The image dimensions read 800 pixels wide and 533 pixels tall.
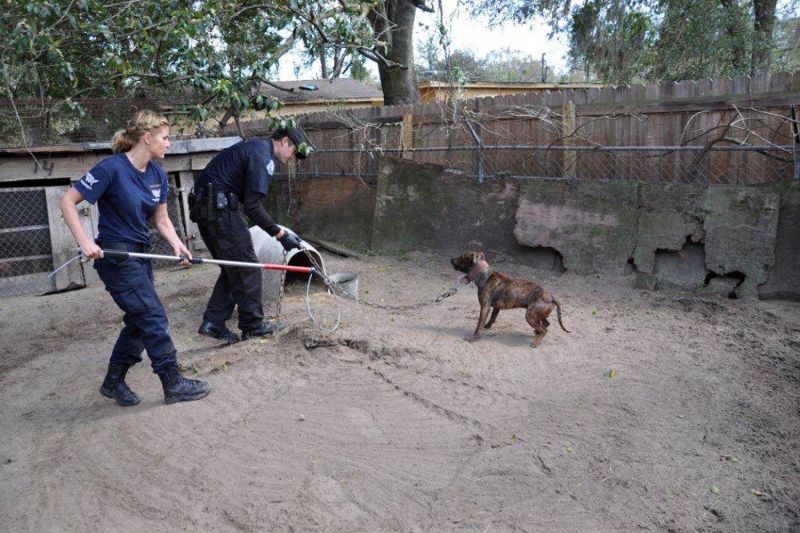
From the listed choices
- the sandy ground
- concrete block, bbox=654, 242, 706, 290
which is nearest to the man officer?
the sandy ground

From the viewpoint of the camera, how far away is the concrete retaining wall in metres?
6.56

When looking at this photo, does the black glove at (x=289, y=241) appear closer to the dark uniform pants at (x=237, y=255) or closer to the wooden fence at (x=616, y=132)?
the dark uniform pants at (x=237, y=255)

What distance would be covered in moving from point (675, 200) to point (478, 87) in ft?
48.5

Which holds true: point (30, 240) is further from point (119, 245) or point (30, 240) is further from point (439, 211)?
point (119, 245)

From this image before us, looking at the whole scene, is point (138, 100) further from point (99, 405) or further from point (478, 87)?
point (478, 87)

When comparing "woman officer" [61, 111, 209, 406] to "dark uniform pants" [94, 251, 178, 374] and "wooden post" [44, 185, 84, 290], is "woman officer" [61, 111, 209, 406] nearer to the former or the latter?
"dark uniform pants" [94, 251, 178, 374]

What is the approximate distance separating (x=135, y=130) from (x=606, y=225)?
17.5ft

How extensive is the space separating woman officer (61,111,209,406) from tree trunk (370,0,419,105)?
9.40m

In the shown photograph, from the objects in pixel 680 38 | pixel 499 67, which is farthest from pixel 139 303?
pixel 499 67

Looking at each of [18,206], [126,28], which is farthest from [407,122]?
[18,206]

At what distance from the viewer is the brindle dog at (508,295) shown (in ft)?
18.2

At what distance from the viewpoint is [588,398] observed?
15.3 ft

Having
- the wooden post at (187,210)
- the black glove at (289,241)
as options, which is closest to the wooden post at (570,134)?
the black glove at (289,241)

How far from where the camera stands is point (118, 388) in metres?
4.80
